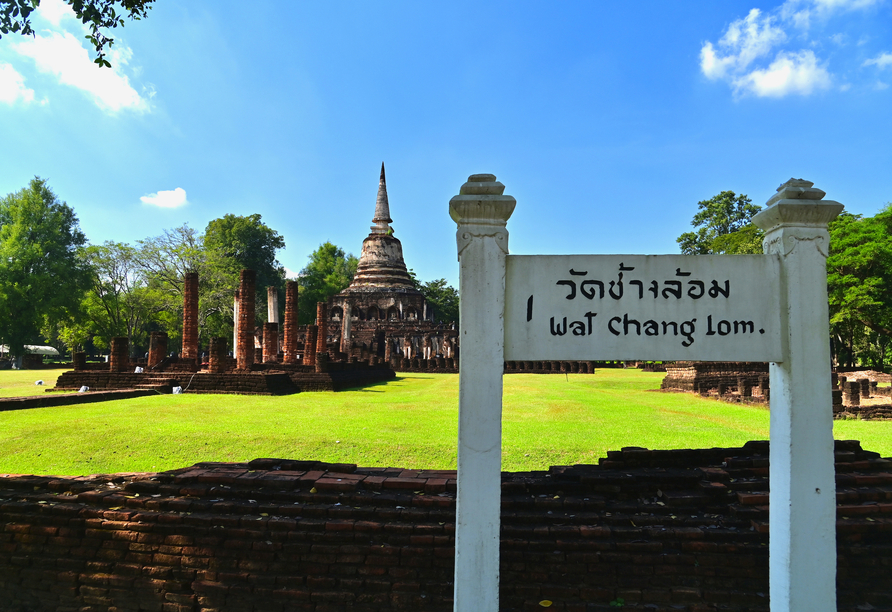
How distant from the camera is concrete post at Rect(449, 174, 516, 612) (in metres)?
2.15

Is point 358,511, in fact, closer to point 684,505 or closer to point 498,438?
point 498,438

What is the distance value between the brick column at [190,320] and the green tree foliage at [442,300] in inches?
1469

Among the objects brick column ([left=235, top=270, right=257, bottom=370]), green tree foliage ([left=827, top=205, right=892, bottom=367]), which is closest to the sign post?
brick column ([left=235, top=270, right=257, bottom=370])

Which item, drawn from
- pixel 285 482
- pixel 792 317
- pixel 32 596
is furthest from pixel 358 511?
pixel 792 317

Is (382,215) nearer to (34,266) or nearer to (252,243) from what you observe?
(252,243)

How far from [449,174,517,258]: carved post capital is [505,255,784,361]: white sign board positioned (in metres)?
0.16

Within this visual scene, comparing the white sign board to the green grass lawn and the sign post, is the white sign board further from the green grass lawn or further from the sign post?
the green grass lawn

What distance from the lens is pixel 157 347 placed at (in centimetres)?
1809

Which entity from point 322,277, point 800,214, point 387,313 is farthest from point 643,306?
point 322,277

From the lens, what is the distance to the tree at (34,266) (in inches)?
1134

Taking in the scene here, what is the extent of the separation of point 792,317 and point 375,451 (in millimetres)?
4651

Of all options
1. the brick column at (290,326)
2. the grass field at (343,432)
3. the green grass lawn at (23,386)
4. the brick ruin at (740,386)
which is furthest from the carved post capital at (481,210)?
the brick column at (290,326)

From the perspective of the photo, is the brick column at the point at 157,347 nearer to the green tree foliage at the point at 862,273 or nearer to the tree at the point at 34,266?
the tree at the point at 34,266

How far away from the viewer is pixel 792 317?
7.32 feet
